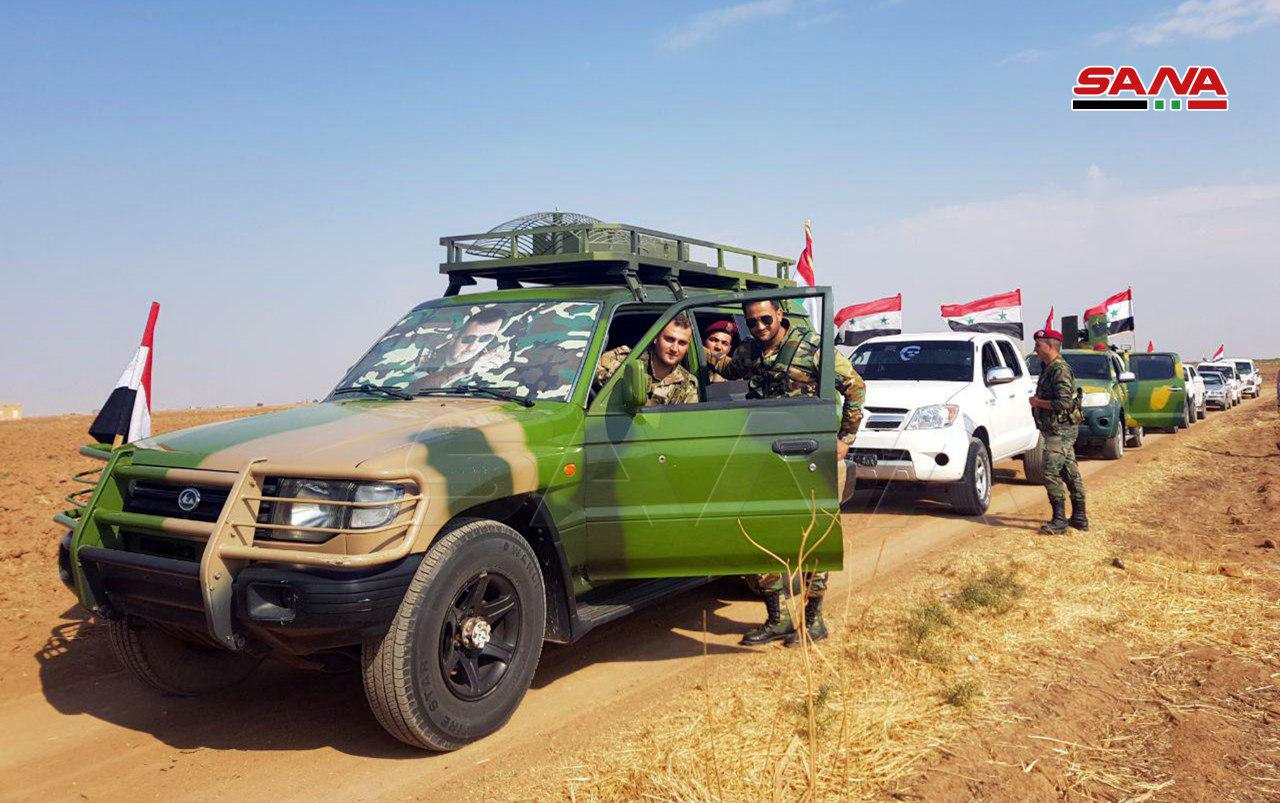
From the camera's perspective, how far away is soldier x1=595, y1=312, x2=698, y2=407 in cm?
525

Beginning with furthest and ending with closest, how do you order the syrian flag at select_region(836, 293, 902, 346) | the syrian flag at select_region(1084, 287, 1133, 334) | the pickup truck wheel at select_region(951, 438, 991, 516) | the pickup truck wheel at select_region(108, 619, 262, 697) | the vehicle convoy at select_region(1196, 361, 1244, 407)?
the vehicle convoy at select_region(1196, 361, 1244, 407), the syrian flag at select_region(1084, 287, 1133, 334), the syrian flag at select_region(836, 293, 902, 346), the pickup truck wheel at select_region(951, 438, 991, 516), the pickup truck wheel at select_region(108, 619, 262, 697)

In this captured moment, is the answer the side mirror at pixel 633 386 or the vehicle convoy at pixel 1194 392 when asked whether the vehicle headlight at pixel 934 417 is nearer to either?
the side mirror at pixel 633 386

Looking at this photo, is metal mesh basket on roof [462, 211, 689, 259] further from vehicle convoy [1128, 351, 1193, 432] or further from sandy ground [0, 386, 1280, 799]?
vehicle convoy [1128, 351, 1193, 432]

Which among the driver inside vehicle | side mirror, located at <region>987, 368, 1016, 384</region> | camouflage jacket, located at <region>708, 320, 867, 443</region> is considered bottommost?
side mirror, located at <region>987, 368, 1016, 384</region>

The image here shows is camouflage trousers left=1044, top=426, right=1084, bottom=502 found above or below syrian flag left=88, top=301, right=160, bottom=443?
below

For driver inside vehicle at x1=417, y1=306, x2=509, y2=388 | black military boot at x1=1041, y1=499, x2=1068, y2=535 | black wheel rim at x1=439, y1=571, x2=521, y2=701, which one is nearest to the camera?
black wheel rim at x1=439, y1=571, x2=521, y2=701

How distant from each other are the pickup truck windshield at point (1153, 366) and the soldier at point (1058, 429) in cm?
1158

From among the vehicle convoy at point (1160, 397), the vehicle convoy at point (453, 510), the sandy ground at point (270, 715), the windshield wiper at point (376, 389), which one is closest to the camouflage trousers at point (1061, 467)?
the sandy ground at point (270, 715)

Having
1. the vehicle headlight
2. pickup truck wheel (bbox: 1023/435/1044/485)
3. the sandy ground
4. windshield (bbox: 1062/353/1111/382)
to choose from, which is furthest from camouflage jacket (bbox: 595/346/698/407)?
windshield (bbox: 1062/353/1111/382)

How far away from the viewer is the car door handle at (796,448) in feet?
15.3

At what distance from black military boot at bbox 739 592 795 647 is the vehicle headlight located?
14.7ft

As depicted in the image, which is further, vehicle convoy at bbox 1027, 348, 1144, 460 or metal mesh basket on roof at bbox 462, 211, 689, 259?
vehicle convoy at bbox 1027, 348, 1144, 460

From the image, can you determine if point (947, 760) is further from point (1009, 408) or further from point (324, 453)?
point (1009, 408)

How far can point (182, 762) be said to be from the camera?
4043mm
